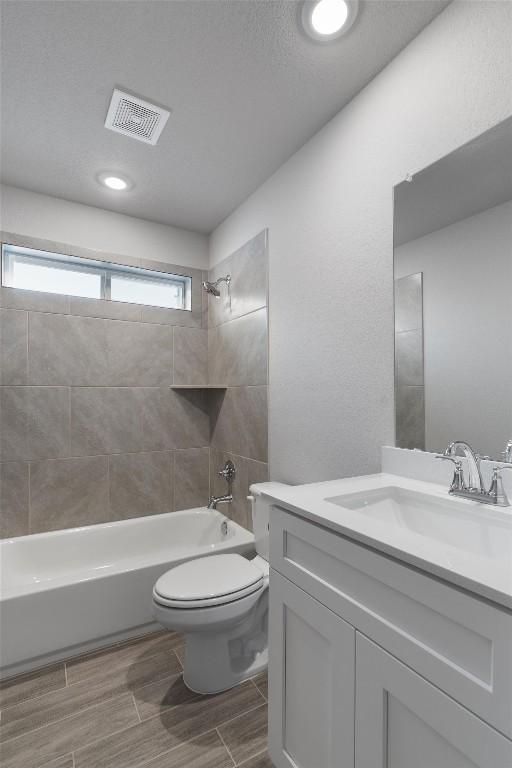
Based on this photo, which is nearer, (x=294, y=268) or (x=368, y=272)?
(x=368, y=272)

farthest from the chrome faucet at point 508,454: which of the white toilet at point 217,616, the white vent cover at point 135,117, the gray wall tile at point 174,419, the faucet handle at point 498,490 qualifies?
the gray wall tile at point 174,419

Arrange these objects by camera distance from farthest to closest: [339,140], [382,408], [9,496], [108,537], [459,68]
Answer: [108,537]
[9,496]
[339,140]
[382,408]
[459,68]

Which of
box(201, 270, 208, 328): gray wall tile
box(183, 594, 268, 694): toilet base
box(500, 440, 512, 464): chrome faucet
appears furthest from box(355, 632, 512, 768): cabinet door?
box(201, 270, 208, 328): gray wall tile

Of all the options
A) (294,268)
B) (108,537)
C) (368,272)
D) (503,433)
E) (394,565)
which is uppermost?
(294,268)

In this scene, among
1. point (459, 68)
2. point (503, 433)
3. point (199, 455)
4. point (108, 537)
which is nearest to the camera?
point (503, 433)

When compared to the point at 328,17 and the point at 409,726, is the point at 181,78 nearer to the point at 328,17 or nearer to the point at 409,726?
the point at 328,17

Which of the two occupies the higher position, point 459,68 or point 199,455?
point 459,68

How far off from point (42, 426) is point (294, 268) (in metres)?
1.85

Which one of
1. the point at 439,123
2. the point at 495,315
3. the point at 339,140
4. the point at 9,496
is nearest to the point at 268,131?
the point at 339,140

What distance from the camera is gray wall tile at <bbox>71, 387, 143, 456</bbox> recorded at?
2.51 metres

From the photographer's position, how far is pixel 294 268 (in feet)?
6.63

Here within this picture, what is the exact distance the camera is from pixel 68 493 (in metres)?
2.47

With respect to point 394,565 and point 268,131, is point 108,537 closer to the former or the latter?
point 394,565

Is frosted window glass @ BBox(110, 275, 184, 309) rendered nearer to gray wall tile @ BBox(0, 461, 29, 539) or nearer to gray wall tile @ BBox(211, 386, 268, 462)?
gray wall tile @ BBox(211, 386, 268, 462)
